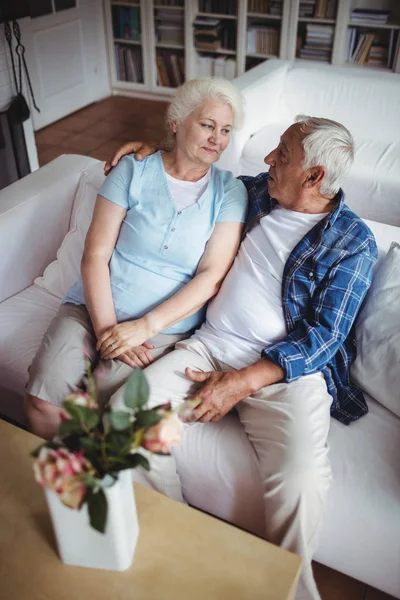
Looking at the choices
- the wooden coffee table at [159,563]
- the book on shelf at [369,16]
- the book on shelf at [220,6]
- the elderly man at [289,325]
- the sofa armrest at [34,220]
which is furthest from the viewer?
the book on shelf at [220,6]

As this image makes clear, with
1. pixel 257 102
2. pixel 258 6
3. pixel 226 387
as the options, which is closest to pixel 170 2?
pixel 258 6

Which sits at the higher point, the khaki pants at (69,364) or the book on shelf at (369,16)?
the book on shelf at (369,16)

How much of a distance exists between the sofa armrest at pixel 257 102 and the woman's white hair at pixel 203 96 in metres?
1.11

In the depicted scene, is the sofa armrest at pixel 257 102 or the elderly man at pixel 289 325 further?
the sofa armrest at pixel 257 102

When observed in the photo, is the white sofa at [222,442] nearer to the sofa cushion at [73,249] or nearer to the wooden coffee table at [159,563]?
the sofa cushion at [73,249]

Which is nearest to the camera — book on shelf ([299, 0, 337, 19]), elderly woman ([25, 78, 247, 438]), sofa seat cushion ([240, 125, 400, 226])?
elderly woman ([25, 78, 247, 438])

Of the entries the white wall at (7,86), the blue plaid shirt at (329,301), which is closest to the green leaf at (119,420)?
the blue plaid shirt at (329,301)

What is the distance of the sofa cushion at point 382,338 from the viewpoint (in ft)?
4.54

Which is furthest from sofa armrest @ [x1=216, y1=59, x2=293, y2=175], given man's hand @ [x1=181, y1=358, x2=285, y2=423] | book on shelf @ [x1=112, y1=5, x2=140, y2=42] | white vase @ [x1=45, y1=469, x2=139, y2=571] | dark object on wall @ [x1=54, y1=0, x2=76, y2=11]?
white vase @ [x1=45, y1=469, x2=139, y2=571]

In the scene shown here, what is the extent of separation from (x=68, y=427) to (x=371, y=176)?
2.24 meters

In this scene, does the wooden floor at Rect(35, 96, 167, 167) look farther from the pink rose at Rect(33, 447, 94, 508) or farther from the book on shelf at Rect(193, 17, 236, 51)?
the pink rose at Rect(33, 447, 94, 508)

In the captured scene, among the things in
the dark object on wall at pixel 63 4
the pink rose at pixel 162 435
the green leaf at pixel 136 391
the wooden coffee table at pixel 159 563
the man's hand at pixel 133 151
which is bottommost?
the wooden coffee table at pixel 159 563

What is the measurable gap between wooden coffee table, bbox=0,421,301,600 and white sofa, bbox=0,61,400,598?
0.79 ft

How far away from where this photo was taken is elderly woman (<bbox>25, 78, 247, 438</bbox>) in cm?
151
